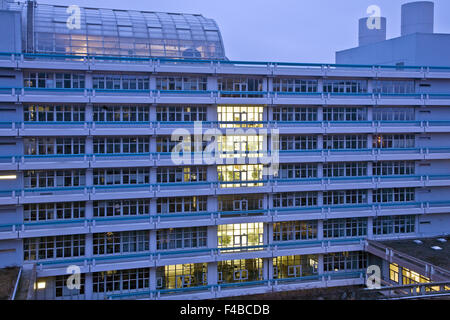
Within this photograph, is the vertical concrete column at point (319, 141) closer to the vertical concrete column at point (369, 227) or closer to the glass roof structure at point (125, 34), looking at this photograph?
the vertical concrete column at point (369, 227)

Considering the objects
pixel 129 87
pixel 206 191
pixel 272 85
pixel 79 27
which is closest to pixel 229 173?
pixel 206 191

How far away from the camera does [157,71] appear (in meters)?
33.5

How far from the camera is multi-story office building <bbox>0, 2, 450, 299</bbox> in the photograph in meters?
31.9

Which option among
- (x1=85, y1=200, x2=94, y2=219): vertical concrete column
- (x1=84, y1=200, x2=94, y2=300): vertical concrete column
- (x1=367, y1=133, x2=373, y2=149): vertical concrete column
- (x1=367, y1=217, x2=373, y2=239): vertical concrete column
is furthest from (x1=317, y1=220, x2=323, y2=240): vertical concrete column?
(x1=85, y1=200, x2=94, y2=219): vertical concrete column

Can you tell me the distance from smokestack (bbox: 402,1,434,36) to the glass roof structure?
762 inches

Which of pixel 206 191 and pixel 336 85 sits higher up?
pixel 336 85

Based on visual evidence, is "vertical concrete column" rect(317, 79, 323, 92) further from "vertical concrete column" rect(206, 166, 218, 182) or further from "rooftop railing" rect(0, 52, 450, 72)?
"vertical concrete column" rect(206, 166, 218, 182)

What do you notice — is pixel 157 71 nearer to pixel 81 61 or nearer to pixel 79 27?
pixel 81 61

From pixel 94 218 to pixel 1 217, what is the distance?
663cm

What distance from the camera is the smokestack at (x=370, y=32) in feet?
151

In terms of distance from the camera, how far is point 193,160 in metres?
34.5

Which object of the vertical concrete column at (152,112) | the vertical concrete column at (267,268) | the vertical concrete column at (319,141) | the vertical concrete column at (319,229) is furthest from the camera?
the vertical concrete column at (319,229)

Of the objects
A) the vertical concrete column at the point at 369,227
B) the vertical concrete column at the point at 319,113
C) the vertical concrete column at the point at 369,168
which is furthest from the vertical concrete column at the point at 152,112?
Answer: the vertical concrete column at the point at 369,227

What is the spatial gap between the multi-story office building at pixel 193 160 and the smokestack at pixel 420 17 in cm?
537
